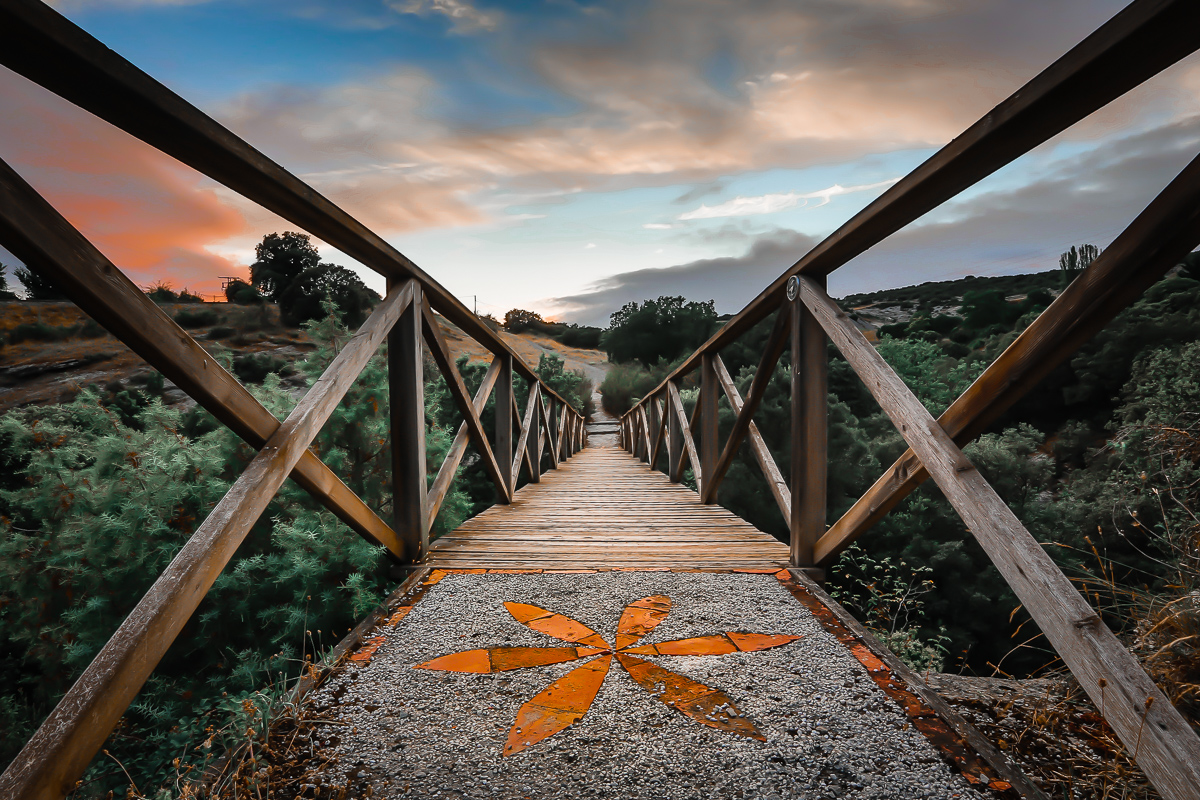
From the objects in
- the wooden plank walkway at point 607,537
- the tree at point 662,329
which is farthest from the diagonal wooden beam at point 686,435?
the tree at point 662,329

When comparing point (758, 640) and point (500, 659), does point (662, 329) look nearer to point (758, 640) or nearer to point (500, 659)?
point (758, 640)

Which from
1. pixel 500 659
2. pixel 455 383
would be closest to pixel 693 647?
pixel 500 659

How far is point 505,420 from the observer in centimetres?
385

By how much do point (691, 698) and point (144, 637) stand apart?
3.69 feet

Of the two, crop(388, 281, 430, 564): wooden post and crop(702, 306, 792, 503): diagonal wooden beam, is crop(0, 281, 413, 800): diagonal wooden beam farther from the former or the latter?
crop(702, 306, 792, 503): diagonal wooden beam

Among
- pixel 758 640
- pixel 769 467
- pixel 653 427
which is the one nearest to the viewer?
pixel 758 640

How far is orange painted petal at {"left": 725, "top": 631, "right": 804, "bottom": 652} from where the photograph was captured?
1.43 metres

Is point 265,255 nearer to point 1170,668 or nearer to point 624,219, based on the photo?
point 624,219

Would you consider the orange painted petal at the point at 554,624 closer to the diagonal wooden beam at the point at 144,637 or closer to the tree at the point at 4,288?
the diagonal wooden beam at the point at 144,637

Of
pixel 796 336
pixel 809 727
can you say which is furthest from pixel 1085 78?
pixel 809 727

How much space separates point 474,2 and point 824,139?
10.2 ft

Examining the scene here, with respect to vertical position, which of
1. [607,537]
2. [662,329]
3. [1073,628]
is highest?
[662,329]

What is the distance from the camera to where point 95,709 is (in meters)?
0.79

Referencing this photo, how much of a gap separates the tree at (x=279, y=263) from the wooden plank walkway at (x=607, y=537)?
7465mm
